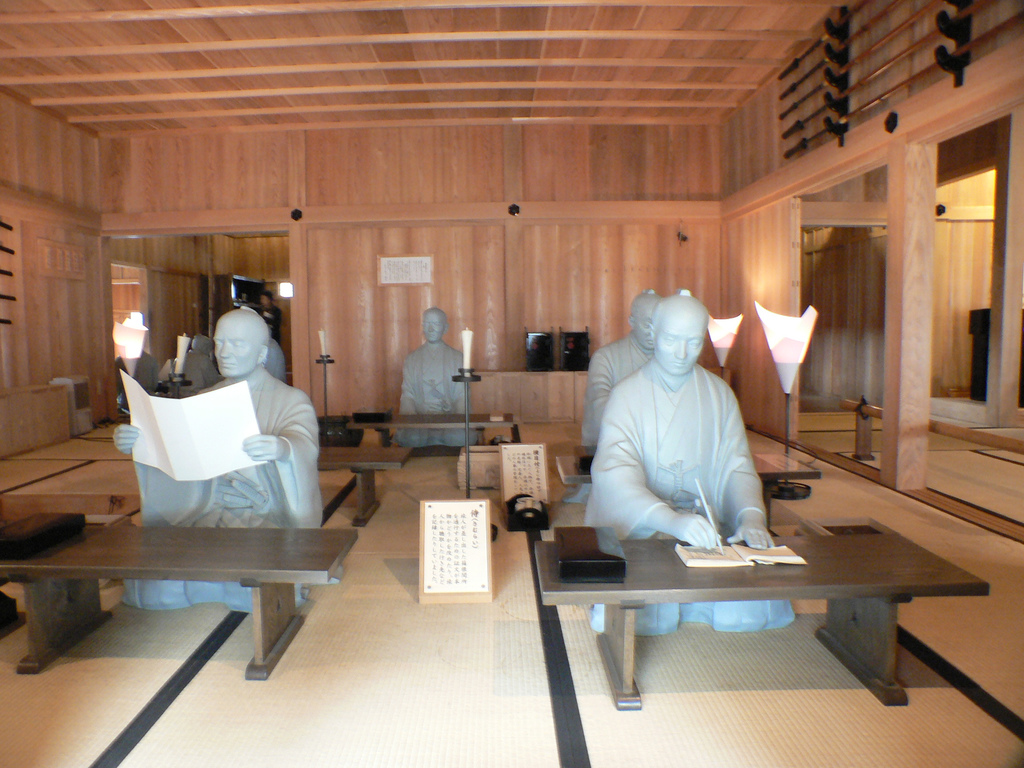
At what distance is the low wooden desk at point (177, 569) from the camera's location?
198 cm

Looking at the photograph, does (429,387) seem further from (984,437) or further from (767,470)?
(984,437)

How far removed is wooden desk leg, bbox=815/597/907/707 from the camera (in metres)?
1.95

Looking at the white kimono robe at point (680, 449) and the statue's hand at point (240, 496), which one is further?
the statue's hand at point (240, 496)

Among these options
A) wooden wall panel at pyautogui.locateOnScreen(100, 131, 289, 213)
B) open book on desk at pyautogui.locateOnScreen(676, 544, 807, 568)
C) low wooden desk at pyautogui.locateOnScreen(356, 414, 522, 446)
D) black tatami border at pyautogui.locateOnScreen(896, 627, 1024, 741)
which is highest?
wooden wall panel at pyautogui.locateOnScreen(100, 131, 289, 213)

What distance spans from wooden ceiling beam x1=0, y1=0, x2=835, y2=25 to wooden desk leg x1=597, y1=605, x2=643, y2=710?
4338 millimetres

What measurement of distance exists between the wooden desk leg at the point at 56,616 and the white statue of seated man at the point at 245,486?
0.19 meters

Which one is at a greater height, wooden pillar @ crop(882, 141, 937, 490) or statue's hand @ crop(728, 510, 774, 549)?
wooden pillar @ crop(882, 141, 937, 490)

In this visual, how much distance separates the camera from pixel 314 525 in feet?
8.84

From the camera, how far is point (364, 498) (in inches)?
157

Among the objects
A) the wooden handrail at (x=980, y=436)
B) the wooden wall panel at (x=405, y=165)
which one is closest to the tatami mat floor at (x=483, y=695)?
the wooden handrail at (x=980, y=436)

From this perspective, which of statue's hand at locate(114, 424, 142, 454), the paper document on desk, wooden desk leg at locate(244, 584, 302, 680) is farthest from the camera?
statue's hand at locate(114, 424, 142, 454)

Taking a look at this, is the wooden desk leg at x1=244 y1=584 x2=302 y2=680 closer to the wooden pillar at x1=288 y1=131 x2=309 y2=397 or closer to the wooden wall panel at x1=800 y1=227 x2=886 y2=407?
the wooden pillar at x1=288 y1=131 x2=309 y2=397

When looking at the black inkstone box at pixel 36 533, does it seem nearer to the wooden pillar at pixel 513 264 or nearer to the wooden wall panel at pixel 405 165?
the wooden pillar at pixel 513 264

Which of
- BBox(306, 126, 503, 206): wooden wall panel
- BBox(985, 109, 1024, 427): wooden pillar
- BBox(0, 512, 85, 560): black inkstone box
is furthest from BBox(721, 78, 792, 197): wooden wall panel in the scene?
BBox(0, 512, 85, 560): black inkstone box
